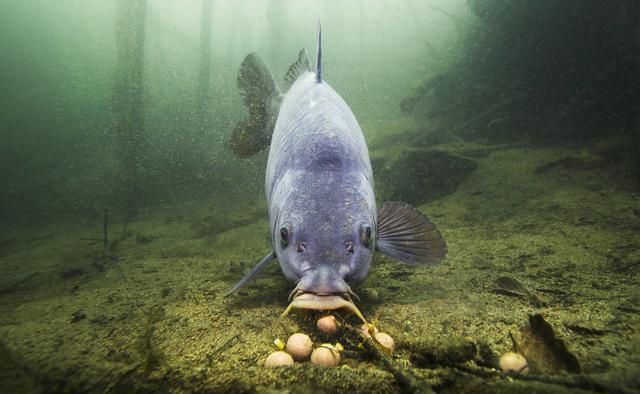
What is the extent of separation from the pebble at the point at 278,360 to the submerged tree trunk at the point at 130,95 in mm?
9625

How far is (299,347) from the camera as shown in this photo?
1.72m

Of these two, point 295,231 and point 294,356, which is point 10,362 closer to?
point 294,356

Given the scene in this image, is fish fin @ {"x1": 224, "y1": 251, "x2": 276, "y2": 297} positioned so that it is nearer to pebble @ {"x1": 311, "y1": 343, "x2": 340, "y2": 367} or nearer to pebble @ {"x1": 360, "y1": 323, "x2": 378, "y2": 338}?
pebble @ {"x1": 311, "y1": 343, "x2": 340, "y2": 367}

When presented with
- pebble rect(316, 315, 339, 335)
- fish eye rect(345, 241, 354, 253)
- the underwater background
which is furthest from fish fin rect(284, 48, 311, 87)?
pebble rect(316, 315, 339, 335)

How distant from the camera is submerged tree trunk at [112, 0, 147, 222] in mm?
10188

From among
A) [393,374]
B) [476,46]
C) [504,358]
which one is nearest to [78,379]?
[393,374]

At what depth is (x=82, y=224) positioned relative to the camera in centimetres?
899

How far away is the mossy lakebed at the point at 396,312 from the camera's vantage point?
140 cm

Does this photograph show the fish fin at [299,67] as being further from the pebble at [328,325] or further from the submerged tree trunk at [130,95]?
the submerged tree trunk at [130,95]

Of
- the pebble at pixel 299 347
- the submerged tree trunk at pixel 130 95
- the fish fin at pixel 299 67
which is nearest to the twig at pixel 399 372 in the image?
the pebble at pixel 299 347

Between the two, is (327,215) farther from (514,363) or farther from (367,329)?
(514,363)

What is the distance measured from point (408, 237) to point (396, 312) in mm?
703

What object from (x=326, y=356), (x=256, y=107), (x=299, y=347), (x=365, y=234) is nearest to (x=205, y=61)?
(x=256, y=107)

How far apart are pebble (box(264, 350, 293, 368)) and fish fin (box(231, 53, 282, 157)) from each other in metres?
3.14
